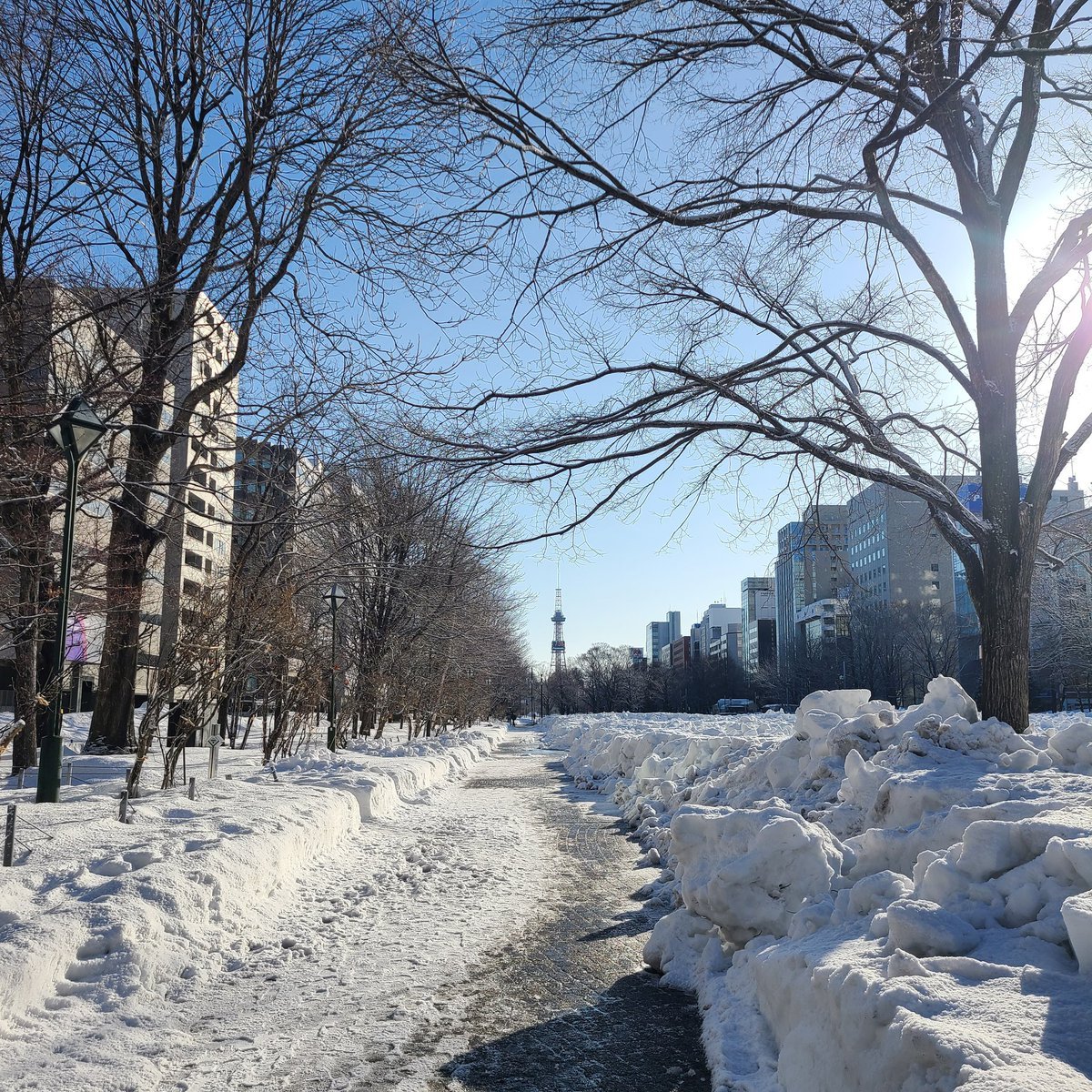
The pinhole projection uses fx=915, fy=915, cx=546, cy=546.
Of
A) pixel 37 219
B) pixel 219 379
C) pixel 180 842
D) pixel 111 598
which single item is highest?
pixel 37 219

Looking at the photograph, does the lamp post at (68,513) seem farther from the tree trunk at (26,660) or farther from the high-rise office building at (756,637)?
the high-rise office building at (756,637)

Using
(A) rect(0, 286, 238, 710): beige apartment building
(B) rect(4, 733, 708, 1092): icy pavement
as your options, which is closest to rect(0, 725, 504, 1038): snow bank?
(B) rect(4, 733, 708, 1092): icy pavement

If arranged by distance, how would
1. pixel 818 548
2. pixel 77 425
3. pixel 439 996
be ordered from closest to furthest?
pixel 439 996 → pixel 77 425 → pixel 818 548

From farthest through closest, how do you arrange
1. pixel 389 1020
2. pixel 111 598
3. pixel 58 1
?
pixel 111 598 < pixel 58 1 < pixel 389 1020

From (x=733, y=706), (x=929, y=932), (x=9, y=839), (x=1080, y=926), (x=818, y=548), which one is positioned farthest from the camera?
(x=733, y=706)

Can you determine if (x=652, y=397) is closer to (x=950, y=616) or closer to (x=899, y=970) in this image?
(x=899, y=970)

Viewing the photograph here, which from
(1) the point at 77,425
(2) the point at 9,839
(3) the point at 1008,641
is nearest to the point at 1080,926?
(2) the point at 9,839

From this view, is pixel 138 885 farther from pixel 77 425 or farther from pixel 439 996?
pixel 77 425

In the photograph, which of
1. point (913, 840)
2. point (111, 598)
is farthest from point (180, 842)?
point (111, 598)

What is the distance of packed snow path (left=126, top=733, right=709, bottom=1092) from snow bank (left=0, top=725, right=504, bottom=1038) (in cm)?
23

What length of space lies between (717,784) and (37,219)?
926 centimetres

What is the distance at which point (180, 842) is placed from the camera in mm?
6180

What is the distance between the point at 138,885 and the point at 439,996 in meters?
1.92

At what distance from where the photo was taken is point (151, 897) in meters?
5.14
